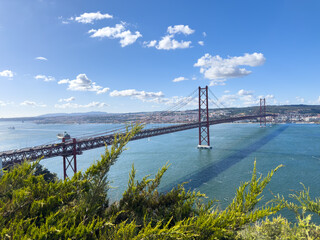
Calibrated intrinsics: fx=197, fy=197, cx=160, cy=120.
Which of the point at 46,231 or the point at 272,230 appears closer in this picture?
the point at 46,231

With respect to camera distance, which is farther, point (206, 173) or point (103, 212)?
point (206, 173)

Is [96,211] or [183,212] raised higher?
[96,211]

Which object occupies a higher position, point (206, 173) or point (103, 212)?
point (103, 212)

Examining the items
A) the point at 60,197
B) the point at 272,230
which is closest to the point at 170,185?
the point at 272,230

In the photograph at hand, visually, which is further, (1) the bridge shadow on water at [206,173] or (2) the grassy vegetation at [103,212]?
(1) the bridge shadow on water at [206,173]

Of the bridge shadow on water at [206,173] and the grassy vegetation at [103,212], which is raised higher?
the grassy vegetation at [103,212]

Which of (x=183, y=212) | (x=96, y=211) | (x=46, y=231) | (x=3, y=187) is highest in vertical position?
(x=3, y=187)

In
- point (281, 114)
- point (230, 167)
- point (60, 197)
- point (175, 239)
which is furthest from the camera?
point (281, 114)

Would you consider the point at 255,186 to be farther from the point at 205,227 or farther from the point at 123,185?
the point at 123,185
